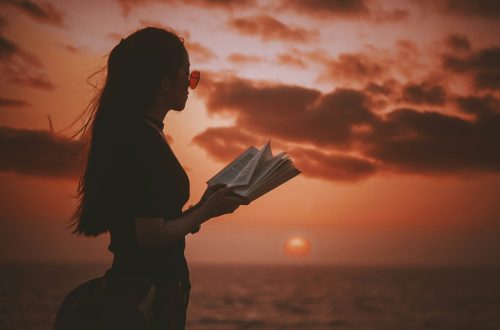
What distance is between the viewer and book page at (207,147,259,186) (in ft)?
8.19

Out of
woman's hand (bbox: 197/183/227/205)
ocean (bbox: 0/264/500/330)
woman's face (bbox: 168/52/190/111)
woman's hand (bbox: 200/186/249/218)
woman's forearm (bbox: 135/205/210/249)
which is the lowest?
ocean (bbox: 0/264/500/330)

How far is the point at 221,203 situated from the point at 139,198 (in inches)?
12.1

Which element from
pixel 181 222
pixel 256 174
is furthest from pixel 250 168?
pixel 181 222

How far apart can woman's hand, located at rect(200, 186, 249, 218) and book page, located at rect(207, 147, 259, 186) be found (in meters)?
0.11

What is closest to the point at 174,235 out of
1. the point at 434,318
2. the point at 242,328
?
the point at 242,328

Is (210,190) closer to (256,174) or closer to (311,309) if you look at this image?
(256,174)

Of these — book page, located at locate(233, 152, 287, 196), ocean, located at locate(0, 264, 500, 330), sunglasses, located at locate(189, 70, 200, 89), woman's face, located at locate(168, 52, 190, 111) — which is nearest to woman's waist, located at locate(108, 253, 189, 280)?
book page, located at locate(233, 152, 287, 196)

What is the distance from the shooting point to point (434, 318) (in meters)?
43.9

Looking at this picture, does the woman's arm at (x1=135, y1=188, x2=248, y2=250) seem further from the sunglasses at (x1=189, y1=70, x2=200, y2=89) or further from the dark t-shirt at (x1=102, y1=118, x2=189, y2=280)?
the sunglasses at (x1=189, y1=70, x2=200, y2=89)

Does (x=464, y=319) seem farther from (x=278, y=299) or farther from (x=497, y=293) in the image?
(x=497, y=293)

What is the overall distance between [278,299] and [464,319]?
1928 cm

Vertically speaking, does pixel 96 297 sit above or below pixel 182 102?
below

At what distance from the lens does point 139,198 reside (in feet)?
7.23

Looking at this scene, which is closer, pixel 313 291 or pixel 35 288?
pixel 35 288
